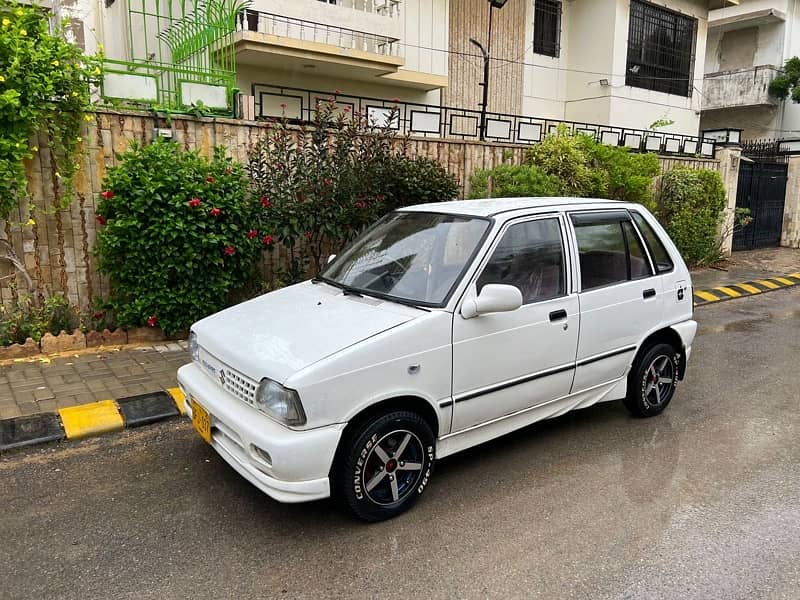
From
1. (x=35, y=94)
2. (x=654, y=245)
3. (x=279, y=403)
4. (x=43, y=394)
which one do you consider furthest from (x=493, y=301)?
(x=35, y=94)

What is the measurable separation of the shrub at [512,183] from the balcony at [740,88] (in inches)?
697

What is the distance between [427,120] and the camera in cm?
1002

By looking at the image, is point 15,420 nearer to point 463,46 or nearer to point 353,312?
point 353,312

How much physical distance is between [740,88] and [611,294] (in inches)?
900

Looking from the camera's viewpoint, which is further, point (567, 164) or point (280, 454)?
point (567, 164)

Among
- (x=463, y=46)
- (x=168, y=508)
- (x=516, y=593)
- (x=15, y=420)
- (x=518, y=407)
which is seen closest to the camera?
→ (x=516, y=593)

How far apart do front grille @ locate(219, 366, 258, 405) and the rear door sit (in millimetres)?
2295

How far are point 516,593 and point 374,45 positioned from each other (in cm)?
1232

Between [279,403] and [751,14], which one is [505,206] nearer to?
[279,403]

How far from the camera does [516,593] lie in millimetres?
2934

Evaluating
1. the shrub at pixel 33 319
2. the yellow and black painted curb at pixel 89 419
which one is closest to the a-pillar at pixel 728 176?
the yellow and black painted curb at pixel 89 419

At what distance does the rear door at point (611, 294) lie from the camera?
4.41m

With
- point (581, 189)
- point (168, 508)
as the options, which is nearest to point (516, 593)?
point (168, 508)

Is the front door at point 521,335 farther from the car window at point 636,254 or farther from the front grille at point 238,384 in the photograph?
the front grille at point 238,384
